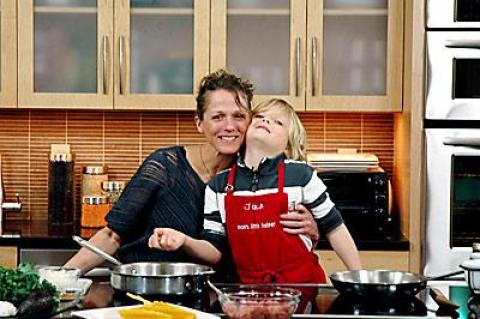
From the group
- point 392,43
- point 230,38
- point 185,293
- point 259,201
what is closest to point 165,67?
point 230,38

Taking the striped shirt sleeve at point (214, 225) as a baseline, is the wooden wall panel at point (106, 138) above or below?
above

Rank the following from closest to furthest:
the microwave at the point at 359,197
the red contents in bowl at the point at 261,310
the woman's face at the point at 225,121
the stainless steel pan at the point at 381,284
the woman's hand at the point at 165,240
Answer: the red contents in bowl at the point at 261,310, the stainless steel pan at the point at 381,284, the woman's hand at the point at 165,240, the woman's face at the point at 225,121, the microwave at the point at 359,197

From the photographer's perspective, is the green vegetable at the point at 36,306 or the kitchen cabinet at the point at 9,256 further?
the kitchen cabinet at the point at 9,256

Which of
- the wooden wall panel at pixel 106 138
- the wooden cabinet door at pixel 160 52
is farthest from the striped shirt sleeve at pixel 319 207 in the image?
the wooden wall panel at pixel 106 138

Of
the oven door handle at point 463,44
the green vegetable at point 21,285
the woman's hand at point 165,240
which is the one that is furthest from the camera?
the oven door handle at point 463,44

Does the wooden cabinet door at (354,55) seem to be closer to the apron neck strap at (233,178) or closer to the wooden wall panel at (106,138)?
the wooden wall panel at (106,138)

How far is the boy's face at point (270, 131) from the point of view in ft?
10.3

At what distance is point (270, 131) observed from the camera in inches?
125

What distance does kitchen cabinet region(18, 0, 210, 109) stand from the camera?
4.29 m

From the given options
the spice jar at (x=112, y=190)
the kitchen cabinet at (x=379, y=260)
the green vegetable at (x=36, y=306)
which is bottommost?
the kitchen cabinet at (x=379, y=260)

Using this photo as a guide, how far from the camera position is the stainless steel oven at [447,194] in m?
4.01

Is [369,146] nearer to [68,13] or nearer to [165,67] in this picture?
[165,67]

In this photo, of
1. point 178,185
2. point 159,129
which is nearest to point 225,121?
point 178,185

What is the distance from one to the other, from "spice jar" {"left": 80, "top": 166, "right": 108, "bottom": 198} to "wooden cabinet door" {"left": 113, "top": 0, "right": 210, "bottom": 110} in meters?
0.37
